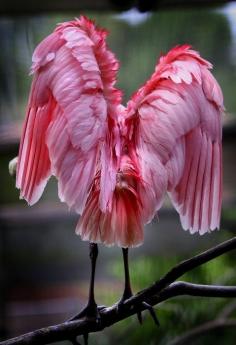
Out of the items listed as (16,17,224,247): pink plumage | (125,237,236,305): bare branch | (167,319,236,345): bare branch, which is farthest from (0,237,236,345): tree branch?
(167,319,236,345): bare branch

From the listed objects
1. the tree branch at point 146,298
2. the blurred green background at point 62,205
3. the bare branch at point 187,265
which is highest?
the bare branch at point 187,265

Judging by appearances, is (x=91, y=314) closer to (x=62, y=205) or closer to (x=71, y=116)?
(x=71, y=116)

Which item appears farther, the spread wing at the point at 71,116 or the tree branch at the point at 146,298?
the spread wing at the point at 71,116

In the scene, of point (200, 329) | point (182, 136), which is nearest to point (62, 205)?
point (200, 329)

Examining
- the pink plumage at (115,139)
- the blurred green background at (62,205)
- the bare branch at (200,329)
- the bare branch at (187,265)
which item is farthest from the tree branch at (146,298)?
the blurred green background at (62,205)

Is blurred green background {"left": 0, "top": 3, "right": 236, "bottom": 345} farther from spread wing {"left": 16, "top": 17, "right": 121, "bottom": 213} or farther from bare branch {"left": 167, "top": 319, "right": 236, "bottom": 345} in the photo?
spread wing {"left": 16, "top": 17, "right": 121, "bottom": 213}

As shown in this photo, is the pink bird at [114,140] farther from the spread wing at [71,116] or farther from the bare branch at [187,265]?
the bare branch at [187,265]

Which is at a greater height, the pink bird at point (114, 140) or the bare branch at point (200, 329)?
the pink bird at point (114, 140)

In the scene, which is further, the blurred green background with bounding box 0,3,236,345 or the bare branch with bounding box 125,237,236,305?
the blurred green background with bounding box 0,3,236,345
